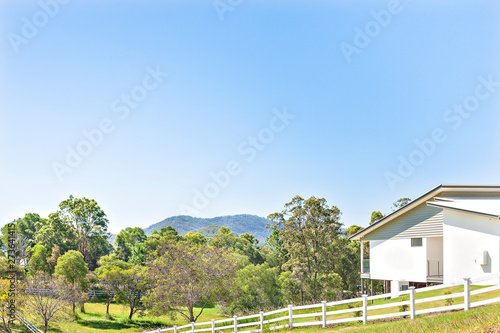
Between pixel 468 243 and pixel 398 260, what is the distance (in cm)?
572

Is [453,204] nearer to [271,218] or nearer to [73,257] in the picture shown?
[271,218]

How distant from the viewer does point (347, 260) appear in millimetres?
51062

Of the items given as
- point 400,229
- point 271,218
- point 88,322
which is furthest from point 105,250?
point 400,229

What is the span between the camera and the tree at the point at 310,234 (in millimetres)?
40188

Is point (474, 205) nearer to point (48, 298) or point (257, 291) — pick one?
point (257, 291)

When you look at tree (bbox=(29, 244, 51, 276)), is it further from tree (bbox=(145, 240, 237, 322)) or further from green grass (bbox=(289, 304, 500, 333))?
green grass (bbox=(289, 304, 500, 333))

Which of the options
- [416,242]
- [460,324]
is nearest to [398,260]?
[416,242]

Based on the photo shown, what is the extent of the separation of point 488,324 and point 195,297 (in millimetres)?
23584

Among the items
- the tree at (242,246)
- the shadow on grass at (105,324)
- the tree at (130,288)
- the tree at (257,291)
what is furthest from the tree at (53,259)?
the tree at (257,291)

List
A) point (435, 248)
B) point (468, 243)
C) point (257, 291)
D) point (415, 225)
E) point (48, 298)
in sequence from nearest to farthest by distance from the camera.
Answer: point (468, 243)
point (435, 248)
point (415, 225)
point (48, 298)
point (257, 291)

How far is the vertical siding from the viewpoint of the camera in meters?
23.5

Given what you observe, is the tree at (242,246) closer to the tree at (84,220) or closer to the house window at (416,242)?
the tree at (84,220)

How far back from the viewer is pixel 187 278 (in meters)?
30.0

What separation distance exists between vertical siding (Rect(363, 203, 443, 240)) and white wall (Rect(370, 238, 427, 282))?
0.38 m
